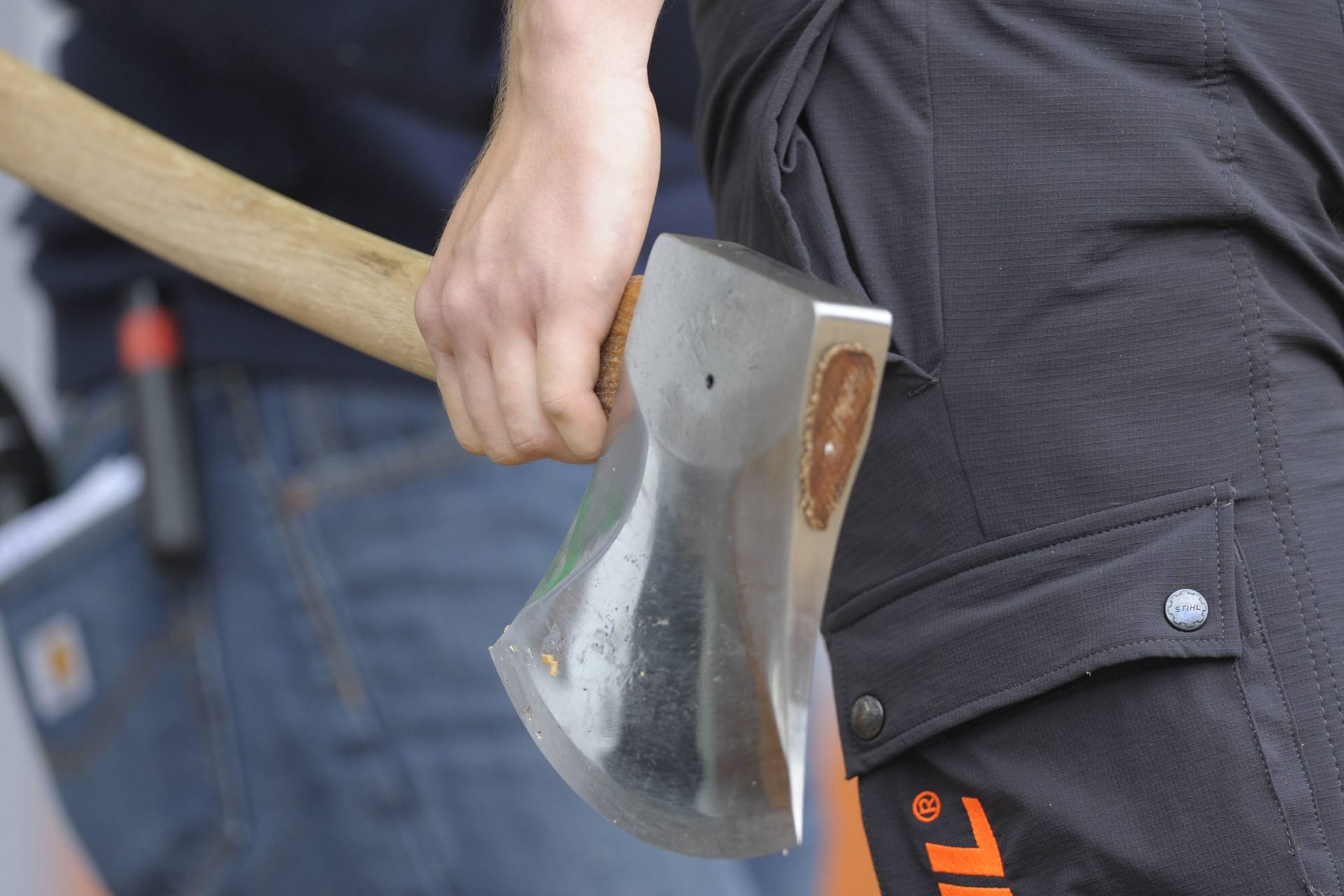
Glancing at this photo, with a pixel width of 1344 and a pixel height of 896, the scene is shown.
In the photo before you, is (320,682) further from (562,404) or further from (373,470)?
(562,404)

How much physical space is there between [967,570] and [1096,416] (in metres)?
0.10

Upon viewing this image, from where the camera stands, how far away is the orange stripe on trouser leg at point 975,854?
64cm

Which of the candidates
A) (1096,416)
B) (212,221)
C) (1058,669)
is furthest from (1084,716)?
(212,221)

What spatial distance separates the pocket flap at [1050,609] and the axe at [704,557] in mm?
119

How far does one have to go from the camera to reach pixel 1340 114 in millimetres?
654

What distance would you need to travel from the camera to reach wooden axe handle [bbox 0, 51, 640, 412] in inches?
33.1

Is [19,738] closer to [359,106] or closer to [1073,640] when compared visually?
[359,106]

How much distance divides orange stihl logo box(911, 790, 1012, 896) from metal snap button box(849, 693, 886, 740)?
0.05m

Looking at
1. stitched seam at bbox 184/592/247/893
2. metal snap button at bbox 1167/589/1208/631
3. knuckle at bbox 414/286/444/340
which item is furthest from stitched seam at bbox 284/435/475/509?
metal snap button at bbox 1167/589/1208/631

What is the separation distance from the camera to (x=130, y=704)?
1.29 meters

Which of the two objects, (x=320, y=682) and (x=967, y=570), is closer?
(x=967, y=570)

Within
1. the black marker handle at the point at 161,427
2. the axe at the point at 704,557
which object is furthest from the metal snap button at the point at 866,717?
the black marker handle at the point at 161,427

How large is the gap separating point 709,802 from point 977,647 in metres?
0.16

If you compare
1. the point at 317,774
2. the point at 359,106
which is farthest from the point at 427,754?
the point at 359,106
